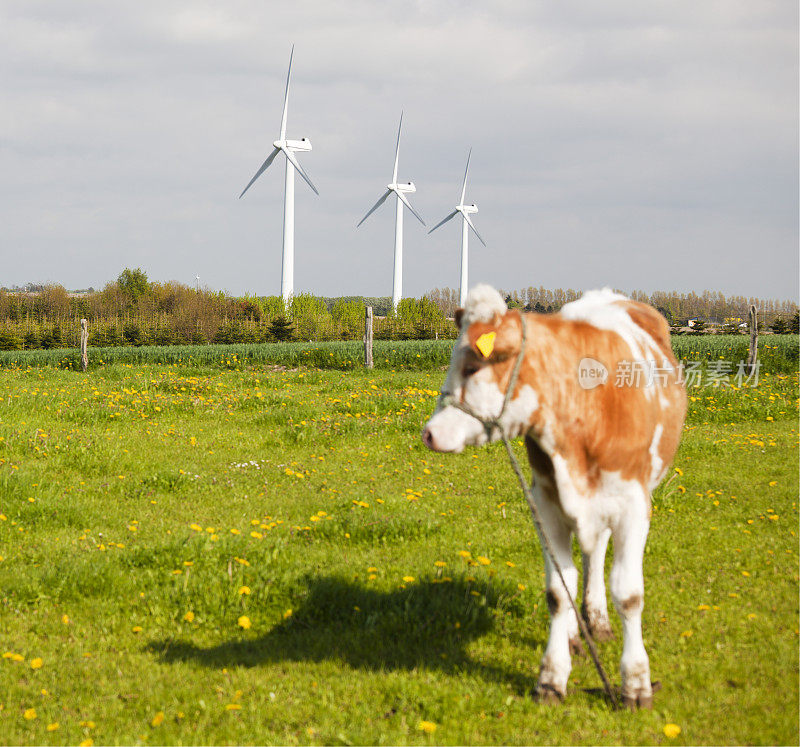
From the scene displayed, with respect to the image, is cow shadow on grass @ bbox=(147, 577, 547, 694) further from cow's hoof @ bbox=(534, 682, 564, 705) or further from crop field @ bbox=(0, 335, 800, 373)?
crop field @ bbox=(0, 335, 800, 373)

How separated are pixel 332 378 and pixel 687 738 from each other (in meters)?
16.3

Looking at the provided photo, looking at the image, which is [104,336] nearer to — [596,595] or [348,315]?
[348,315]

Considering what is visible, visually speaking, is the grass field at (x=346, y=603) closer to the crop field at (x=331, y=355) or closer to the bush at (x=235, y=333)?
the crop field at (x=331, y=355)

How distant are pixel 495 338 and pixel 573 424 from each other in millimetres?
672

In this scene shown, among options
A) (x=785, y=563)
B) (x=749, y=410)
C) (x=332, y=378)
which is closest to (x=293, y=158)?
(x=332, y=378)

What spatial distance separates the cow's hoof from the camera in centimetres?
399

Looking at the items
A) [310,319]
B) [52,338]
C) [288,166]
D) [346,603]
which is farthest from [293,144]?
[346,603]

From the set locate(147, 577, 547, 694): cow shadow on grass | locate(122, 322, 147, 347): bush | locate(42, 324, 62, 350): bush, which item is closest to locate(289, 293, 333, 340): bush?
locate(122, 322, 147, 347): bush

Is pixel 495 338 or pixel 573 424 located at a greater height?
pixel 495 338

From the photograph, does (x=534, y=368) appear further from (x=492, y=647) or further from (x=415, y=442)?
(x=415, y=442)

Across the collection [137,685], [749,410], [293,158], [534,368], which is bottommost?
[137,685]

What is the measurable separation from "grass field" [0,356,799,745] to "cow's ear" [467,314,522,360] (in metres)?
2.02

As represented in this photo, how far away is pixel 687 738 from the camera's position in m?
3.66

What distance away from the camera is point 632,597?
12.7ft
